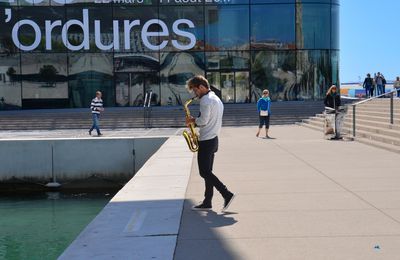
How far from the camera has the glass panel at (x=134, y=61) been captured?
35562 millimetres

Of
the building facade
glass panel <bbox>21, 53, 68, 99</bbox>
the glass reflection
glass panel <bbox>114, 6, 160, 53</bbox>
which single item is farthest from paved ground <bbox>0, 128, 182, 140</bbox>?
glass panel <bbox>114, 6, 160, 53</bbox>

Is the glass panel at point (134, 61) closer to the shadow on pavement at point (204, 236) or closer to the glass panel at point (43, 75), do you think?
the glass panel at point (43, 75)

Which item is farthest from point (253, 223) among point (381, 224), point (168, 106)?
point (168, 106)

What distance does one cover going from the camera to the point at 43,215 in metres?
14.1

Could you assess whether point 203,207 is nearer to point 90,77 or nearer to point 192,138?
point 192,138

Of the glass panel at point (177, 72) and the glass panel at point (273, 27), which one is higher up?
the glass panel at point (273, 27)

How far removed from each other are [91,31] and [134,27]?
2.58 meters

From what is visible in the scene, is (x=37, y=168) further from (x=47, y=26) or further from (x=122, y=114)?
(x=47, y=26)

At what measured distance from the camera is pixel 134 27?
116 feet

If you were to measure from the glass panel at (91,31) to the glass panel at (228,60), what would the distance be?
604 centimetres

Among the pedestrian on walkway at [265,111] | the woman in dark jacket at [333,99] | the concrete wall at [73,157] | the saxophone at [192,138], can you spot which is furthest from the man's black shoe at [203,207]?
the pedestrian on walkway at [265,111]

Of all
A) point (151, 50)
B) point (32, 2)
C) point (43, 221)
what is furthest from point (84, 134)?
point (32, 2)

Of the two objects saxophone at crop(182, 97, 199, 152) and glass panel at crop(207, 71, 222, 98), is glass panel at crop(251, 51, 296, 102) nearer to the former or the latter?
glass panel at crop(207, 71, 222, 98)

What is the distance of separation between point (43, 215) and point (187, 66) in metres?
22.7
